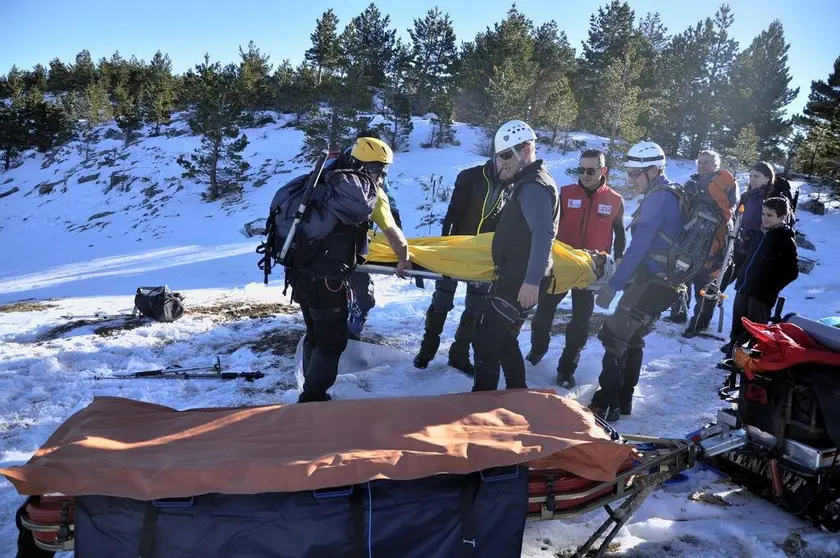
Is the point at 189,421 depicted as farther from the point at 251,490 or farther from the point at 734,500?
the point at 734,500

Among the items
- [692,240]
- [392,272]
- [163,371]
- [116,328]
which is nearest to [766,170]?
[692,240]

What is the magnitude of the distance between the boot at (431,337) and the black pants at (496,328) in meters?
1.48

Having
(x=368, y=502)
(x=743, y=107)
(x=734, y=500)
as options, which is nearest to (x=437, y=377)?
(x=734, y=500)

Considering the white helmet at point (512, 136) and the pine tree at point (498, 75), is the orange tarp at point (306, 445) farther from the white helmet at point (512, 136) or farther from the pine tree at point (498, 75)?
the pine tree at point (498, 75)

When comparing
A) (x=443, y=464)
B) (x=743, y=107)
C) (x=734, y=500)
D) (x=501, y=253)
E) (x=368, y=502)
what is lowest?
(x=734, y=500)

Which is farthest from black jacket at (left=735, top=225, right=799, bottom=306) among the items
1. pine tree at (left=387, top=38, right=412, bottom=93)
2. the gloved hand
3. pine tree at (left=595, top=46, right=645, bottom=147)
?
pine tree at (left=387, top=38, right=412, bottom=93)

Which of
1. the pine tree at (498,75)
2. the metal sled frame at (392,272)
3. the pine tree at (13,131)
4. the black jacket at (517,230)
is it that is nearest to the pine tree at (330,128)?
the pine tree at (498,75)

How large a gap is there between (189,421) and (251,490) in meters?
0.90

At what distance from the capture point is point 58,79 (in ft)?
196

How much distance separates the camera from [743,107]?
1303 inches

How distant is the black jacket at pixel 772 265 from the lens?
5266 millimetres

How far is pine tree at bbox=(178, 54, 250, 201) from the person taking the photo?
28312 mm

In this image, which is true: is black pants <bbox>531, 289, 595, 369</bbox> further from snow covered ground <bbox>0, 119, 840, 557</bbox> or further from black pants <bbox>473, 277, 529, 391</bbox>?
black pants <bbox>473, 277, 529, 391</bbox>

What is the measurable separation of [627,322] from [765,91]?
3657cm
